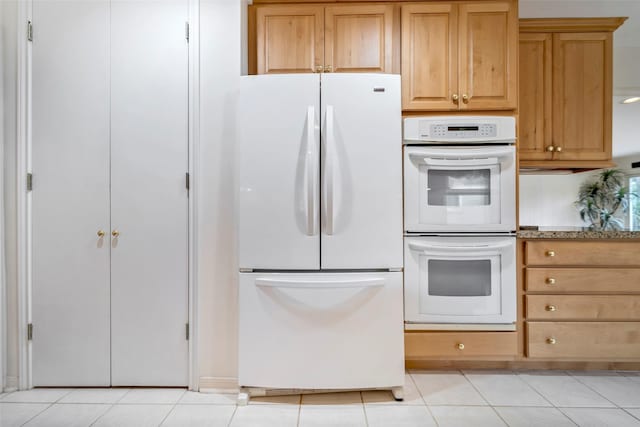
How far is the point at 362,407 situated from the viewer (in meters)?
1.78

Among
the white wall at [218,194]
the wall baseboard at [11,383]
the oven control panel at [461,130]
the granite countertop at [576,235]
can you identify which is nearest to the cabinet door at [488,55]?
the oven control panel at [461,130]

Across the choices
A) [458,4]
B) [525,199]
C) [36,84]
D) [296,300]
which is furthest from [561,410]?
[525,199]

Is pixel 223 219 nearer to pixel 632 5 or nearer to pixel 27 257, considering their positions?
pixel 27 257

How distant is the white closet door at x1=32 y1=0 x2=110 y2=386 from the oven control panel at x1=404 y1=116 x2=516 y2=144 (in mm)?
1779

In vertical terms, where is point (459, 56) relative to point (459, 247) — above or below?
above

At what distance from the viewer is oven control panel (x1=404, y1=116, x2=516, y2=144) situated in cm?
204

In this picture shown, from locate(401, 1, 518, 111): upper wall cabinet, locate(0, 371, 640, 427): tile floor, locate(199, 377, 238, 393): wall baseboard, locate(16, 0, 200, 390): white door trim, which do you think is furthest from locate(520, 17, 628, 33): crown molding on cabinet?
locate(199, 377, 238, 393): wall baseboard

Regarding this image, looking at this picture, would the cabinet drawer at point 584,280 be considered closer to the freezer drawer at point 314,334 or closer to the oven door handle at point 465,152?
the oven door handle at point 465,152

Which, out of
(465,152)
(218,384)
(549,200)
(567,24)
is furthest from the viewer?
(549,200)

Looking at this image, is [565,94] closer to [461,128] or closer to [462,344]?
[461,128]

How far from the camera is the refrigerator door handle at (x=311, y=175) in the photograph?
1.75m

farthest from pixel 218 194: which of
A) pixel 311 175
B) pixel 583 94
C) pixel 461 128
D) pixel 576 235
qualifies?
pixel 583 94

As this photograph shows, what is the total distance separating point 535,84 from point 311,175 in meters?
1.78

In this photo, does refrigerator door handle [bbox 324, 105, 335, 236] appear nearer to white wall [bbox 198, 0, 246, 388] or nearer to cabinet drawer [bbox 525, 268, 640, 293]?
white wall [bbox 198, 0, 246, 388]
